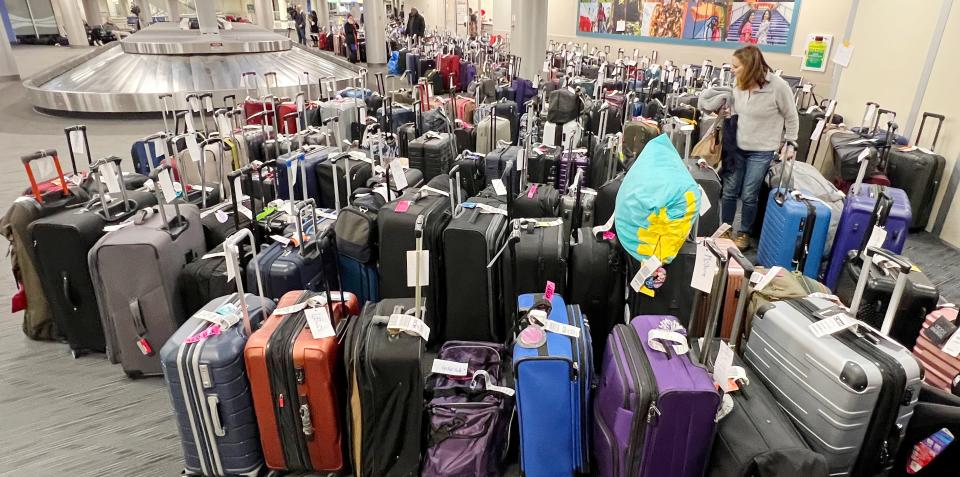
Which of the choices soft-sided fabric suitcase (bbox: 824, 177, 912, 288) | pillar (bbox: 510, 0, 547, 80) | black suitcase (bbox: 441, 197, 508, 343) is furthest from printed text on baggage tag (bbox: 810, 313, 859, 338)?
pillar (bbox: 510, 0, 547, 80)

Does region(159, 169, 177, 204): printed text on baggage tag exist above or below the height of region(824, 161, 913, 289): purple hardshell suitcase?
above

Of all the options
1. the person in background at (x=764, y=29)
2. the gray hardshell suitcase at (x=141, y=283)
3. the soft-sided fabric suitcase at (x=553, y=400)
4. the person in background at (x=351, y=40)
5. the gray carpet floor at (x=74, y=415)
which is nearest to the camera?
the soft-sided fabric suitcase at (x=553, y=400)

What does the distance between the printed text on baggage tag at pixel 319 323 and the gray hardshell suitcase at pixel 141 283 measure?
1183 millimetres

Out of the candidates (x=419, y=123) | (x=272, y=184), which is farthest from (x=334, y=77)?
(x=272, y=184)

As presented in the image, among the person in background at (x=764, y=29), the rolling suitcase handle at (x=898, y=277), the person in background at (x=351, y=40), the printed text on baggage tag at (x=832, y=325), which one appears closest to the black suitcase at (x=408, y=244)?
the printed text on baggage tag at (x=832, y=325)

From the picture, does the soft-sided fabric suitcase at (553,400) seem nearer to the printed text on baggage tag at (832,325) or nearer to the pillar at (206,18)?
the printed text on baggage tag at (832,325)

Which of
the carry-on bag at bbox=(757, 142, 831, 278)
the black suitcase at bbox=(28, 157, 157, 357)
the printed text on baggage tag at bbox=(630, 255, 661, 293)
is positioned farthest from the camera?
the carry-on bag at bbox=(757, 142, 831, 278)

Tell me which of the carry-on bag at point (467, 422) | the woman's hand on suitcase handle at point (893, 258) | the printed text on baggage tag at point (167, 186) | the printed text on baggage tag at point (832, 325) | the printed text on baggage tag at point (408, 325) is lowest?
the carry-on bag at point (467, 422)

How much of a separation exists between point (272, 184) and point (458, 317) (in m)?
2.29

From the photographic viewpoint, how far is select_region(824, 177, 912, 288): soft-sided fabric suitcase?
3494 mm

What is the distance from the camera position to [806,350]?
1918 millimetres

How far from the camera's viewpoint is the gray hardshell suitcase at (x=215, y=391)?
215 centimetres

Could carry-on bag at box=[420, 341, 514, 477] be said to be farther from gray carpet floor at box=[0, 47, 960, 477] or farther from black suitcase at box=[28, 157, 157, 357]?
black suitcase at box=[28, 157, 157, 357]

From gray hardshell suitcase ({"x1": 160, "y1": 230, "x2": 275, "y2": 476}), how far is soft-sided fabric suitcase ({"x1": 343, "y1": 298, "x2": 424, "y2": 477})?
44cm
